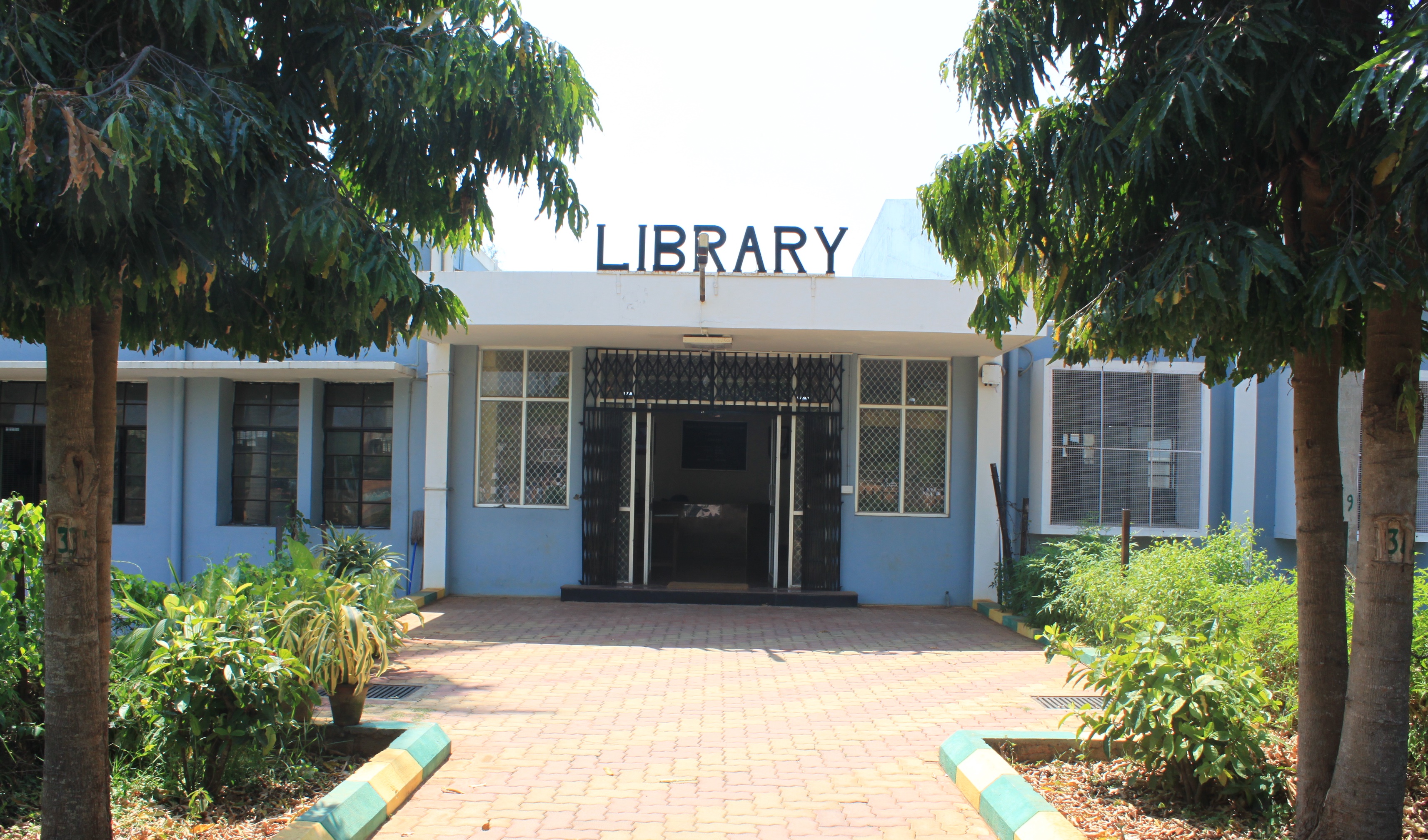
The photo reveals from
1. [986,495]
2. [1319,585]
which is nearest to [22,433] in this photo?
[986,495]

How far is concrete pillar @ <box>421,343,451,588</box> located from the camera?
11266mm

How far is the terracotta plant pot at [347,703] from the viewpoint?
5.06 metres

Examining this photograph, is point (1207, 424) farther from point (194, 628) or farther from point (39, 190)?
point (39, 190)

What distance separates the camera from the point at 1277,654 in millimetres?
5266

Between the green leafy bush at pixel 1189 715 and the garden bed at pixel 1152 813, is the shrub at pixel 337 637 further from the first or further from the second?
the green leafy bush at pixel 1189 715

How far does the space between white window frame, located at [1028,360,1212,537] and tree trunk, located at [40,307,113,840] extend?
9.84m

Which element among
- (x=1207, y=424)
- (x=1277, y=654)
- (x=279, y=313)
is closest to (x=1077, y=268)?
(x=1277, y=654)

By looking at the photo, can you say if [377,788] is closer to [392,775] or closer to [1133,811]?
[392,775]

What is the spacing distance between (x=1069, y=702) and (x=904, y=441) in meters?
5.22

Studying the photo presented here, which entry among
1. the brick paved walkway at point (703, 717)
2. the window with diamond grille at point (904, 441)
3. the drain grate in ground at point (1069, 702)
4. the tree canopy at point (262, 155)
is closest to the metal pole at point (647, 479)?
the brick paved walkway at point (703, 717)

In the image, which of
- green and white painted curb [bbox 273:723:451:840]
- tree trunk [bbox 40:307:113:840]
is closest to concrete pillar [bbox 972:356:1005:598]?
green and white painted curb [bbox 273:723:451:840]

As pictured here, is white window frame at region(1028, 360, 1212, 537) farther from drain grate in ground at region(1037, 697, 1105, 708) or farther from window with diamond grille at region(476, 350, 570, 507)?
window with diamond grille at region(476, 350, 570, 507)

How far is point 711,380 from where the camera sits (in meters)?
11.4

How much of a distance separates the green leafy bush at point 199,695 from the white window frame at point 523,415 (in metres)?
7.09
